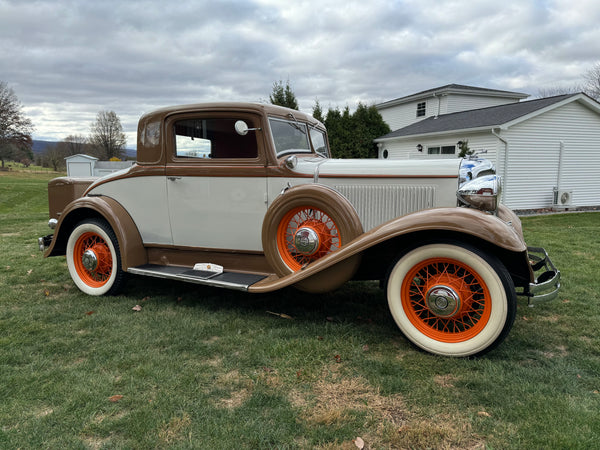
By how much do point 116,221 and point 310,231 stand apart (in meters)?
2.11

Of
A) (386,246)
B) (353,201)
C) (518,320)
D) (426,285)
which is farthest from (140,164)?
(518,320)

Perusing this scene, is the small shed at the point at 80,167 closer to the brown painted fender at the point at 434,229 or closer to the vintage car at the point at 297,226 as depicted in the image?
the vintage car at the point at 297,226

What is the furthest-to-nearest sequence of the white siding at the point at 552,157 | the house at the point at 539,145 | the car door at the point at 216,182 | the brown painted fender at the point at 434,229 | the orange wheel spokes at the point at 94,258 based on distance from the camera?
1. the white siding at the point at 552,157
2. the house at the point at 539,145
3. the orange wheel spokes at the point at 94,258
4. the car door at the point at 216,182
5. the brown painted fender at the point at 434,229

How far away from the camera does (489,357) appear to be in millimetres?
2930

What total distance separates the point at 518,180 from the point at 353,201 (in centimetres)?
1211

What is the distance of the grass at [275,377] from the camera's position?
2137 mm

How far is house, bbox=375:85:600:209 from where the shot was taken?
1325 centimetres

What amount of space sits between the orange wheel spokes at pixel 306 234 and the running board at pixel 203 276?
15.4 inches

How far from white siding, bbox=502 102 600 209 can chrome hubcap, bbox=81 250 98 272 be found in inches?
502

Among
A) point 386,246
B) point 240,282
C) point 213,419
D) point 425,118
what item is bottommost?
point 213,419

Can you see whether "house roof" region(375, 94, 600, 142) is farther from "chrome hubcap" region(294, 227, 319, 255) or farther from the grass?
"chrome hubcap" region(294, 227, 319, 255)

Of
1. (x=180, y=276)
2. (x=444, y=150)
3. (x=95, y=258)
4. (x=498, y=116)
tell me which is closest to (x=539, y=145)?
(x=498, y=116)

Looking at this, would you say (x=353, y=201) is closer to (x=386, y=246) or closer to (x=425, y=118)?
(x=386, y=246)

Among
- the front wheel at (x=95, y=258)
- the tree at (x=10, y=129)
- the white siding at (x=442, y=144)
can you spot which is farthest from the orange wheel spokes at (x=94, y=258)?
the tree at (x=10, y=129)
